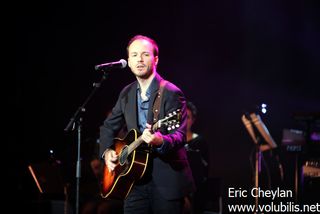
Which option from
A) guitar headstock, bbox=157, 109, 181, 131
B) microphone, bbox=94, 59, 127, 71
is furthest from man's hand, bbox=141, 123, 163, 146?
microphone, bbox=94, 59, 127, 71

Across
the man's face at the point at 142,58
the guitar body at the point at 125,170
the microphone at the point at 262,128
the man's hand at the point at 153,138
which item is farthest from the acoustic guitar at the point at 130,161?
the microphone at the point at 262,128

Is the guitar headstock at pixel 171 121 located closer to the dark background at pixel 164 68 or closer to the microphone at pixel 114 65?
the microphone at pixel 114 65

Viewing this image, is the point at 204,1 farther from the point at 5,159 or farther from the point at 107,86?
the point at 5,159

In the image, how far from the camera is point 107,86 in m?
7.46

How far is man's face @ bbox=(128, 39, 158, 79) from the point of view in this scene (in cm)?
377

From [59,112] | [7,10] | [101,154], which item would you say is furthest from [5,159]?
[101,154]

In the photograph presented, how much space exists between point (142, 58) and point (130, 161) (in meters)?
0.82

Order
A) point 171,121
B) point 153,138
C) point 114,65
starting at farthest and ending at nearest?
point 114,65
point 171,121
point 153,138

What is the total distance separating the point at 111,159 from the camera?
3.97 metres

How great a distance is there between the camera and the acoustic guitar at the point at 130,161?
3.48 meters

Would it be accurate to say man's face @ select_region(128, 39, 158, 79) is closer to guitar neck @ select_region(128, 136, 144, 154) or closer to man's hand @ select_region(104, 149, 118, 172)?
guitar neck @ select_region(128, 136, 144, 154)

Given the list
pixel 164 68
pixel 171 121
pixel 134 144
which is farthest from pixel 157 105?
pixel 164 68

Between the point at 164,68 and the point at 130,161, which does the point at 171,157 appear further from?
the point at 164,68

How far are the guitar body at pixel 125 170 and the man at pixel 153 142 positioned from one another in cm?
4
